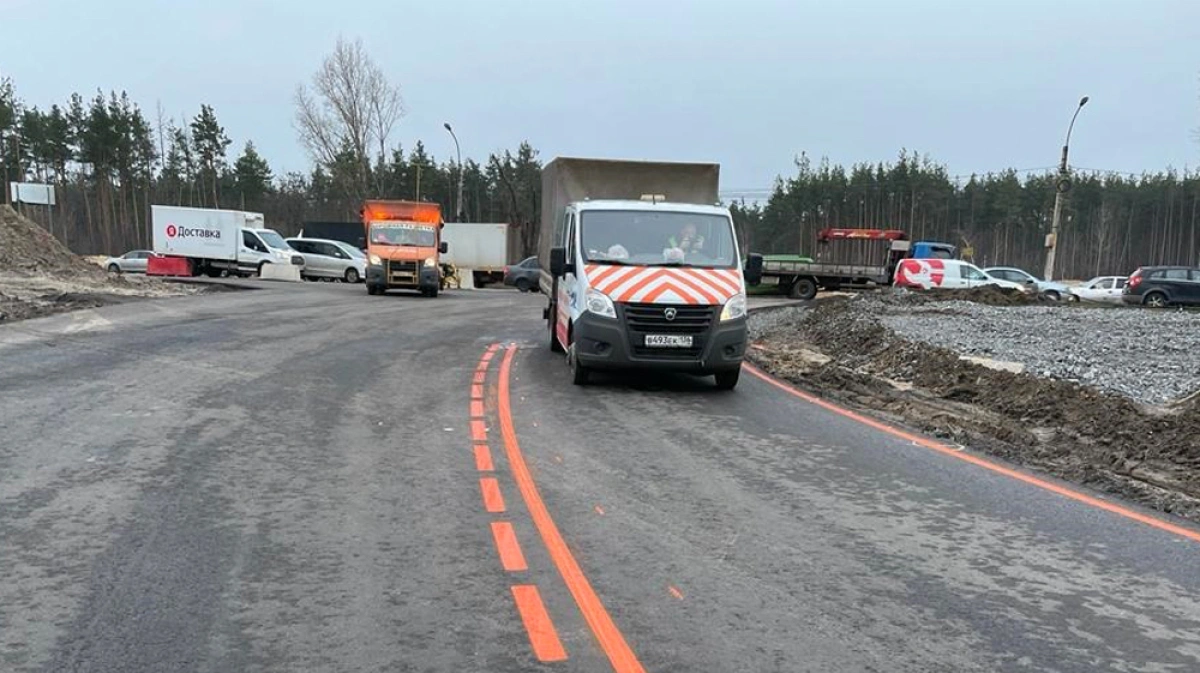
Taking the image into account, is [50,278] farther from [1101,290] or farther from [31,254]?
[1101,290]

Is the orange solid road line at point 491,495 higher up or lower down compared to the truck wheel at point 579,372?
lower down

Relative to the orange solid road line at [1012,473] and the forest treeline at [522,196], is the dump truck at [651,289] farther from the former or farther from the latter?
the forest treeline at [522,196]

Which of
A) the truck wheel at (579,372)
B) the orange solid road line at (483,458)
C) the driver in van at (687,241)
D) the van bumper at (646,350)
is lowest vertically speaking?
the orange solid road line at (483,458)

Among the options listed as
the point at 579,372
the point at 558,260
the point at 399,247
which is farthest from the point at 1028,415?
the point at 399,247

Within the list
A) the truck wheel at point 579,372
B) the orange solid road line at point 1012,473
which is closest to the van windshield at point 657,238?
the truck wheel at point 579,372

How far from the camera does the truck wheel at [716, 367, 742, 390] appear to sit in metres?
10.3

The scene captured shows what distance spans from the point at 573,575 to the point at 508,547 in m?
0.55

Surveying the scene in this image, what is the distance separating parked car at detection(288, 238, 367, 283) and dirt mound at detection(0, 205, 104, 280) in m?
11.4

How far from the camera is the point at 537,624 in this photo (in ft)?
12.3

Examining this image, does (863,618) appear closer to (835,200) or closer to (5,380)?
(5,380)

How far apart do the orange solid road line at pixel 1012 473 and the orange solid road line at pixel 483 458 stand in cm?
405

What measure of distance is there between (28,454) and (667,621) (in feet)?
17.6

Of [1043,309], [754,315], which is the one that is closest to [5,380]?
[754,315]

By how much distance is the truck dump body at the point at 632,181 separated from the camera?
1355cm
